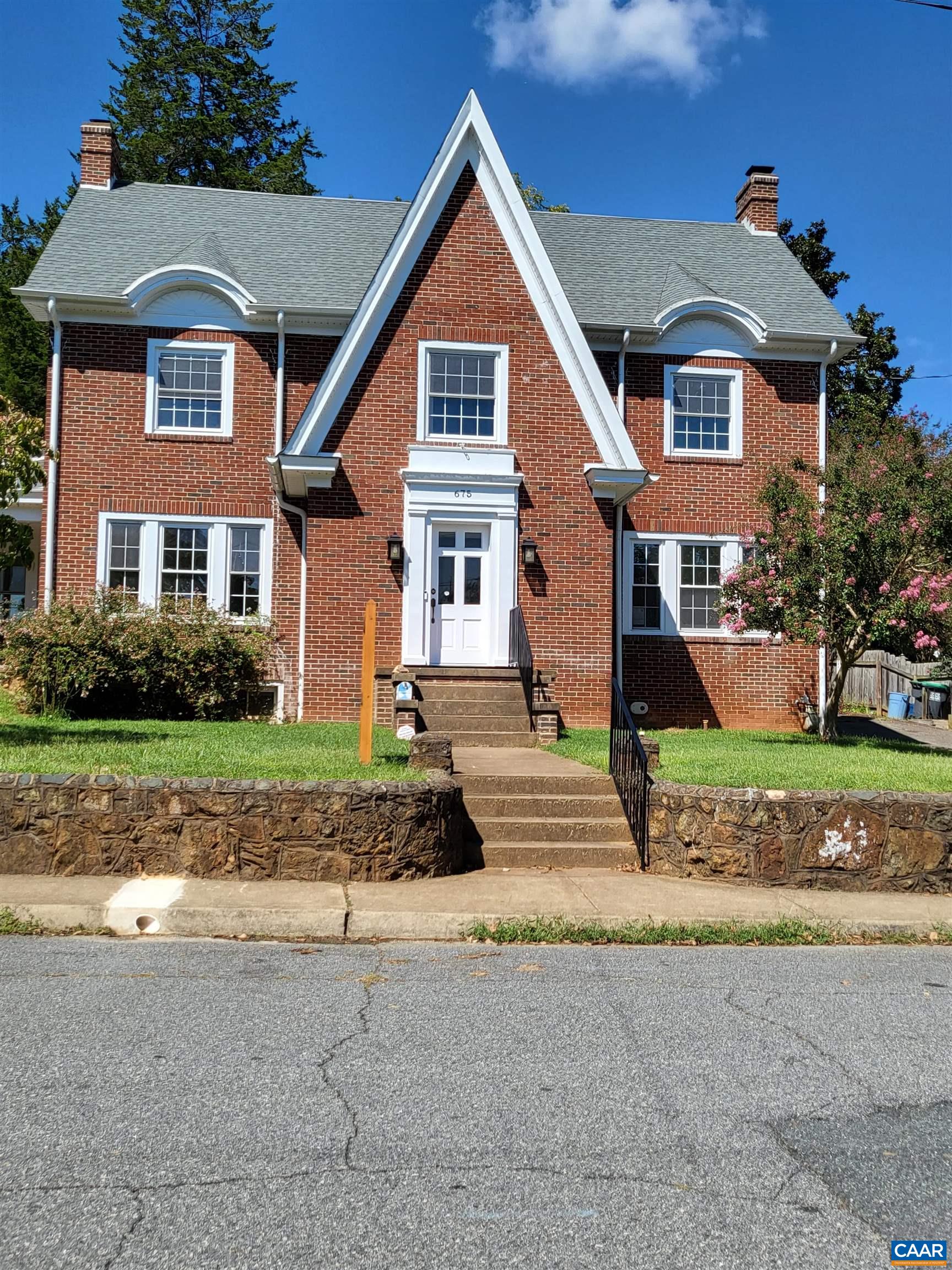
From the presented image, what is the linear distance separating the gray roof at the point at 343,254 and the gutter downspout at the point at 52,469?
28.3 inches

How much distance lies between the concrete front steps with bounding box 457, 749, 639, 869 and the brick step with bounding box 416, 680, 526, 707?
3.60 meters

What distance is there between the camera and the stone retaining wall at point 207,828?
26.9ft

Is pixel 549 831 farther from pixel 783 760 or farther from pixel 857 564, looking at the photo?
pixel 857 564

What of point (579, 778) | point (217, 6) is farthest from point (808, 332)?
point (217, 6)

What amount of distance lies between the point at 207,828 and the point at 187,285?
479 inches

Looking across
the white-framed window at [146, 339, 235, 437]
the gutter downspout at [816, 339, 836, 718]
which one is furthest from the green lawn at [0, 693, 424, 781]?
the gutter downspout at [816, 339, 836, 718]

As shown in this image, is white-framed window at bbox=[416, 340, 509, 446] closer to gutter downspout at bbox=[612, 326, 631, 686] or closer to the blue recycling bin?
gutter downspout at bbox=[612, 326, 631, 686]

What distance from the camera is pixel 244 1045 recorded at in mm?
4867

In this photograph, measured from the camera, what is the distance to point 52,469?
676 inches

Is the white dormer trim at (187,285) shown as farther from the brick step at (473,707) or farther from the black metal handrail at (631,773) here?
the black metal handrail at (631,773)

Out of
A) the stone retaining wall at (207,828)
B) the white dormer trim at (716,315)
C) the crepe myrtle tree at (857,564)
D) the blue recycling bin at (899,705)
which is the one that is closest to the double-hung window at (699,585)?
the crepe myrtle tree at (857,564)

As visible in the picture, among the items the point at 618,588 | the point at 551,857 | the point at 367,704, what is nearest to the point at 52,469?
the point at 618,588

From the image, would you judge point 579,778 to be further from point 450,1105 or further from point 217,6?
point 217,6

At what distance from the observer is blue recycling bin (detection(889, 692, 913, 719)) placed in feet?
77.2
